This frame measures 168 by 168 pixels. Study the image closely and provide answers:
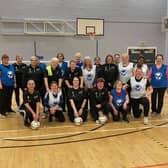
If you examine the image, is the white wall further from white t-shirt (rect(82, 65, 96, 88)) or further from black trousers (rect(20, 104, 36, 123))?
black trousers (rect(20, 104, 36, 123))

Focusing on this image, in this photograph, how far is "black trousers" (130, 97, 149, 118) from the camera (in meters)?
5.66

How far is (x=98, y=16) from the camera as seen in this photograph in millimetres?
12289

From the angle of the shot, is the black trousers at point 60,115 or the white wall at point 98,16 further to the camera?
the white wall at point 98,16

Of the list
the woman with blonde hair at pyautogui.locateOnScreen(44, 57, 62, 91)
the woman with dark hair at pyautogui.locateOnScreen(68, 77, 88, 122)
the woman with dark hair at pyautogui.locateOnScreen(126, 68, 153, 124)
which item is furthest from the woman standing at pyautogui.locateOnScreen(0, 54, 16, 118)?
the woman with dark hair at pyautogui.locateOnScreen(126, 68, 153, 124)

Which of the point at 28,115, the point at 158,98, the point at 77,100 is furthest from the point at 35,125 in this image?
the point at 158,98

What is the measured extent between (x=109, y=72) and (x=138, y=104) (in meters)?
0.96

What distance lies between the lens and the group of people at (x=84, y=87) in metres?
5.63

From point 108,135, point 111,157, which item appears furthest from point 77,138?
point 111,157

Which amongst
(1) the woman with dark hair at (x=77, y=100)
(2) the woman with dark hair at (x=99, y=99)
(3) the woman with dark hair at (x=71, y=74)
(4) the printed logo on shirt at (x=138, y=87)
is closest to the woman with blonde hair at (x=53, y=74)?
(3) the woman with dark hair at (x=71, y=74)

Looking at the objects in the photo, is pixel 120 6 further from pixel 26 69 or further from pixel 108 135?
pixel 108 135

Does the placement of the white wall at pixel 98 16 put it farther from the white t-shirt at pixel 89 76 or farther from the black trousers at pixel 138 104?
the black trousers at pixel 138 104

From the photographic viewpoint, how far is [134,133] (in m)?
4.91

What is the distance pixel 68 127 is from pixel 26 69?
1.69 m

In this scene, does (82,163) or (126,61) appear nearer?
(82,163)
